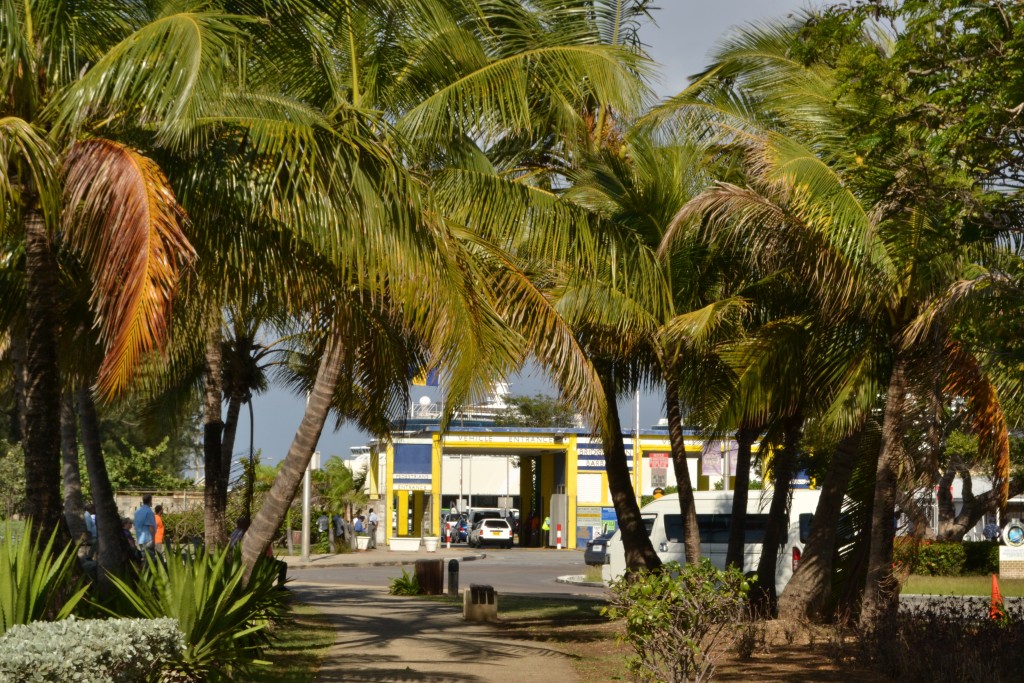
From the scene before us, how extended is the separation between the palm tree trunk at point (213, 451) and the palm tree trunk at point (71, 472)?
6.29 feet

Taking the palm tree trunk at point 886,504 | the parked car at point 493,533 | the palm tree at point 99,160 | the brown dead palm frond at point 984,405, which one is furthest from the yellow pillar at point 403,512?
the palm tree at point 99,160

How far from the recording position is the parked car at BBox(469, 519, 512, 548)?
48.0 meters

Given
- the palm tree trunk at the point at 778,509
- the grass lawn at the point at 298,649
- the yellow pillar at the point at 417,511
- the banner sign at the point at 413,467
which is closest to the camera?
the grass lawn at the point at 298,649

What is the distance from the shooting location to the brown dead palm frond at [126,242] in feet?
24.0

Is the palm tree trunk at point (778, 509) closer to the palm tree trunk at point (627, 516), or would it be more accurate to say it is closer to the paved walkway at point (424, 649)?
the palm tree trunk at point (627, 516)

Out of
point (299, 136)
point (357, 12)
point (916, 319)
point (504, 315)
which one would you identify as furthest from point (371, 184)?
point (916, 319)

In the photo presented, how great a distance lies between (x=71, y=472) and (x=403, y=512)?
3217 cm

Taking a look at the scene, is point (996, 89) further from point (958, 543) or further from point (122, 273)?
point (958, 543)

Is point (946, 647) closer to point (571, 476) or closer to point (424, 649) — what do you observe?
point (424, 649)

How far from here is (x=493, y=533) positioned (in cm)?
4794

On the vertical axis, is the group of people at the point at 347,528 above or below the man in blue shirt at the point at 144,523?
below

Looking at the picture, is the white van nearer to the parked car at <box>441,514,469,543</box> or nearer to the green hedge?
the green hedge

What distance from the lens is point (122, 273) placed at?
7.84 metres

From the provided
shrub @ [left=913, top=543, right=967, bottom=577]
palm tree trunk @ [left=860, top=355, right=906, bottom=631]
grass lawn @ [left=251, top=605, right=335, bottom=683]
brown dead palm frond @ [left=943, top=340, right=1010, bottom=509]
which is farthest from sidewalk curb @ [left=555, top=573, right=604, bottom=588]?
brown dead palm frond @ [left=943, top=340, right=1010, bottom=509]
